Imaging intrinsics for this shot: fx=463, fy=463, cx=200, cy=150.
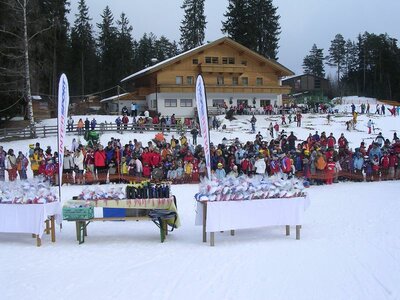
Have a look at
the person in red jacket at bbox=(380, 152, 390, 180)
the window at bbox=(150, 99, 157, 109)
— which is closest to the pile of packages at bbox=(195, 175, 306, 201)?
the person in red jacket at bbox=(380, 152, 390, 180)

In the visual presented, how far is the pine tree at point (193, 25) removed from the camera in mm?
69375

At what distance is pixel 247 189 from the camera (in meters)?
10.1

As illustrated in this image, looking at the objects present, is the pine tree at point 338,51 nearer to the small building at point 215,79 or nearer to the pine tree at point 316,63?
the pine tree at point 316,63

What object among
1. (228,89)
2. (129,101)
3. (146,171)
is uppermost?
(228,89)

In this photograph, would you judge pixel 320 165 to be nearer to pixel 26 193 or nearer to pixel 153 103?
pixel 26 193

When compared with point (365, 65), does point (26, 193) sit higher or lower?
lower

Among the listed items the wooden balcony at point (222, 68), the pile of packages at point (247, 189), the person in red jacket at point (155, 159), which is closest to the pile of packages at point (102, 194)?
the pile of packages at point (247, 189)

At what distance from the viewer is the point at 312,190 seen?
17562mm

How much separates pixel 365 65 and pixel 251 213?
272 feet

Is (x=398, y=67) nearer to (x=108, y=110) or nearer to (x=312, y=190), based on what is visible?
(x=108, y=110)

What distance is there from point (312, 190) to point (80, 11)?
6287 centimetres

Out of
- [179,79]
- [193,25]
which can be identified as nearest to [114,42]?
[193,25]

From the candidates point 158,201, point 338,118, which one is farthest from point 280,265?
point 338,118

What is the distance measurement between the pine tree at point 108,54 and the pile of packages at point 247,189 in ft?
197
